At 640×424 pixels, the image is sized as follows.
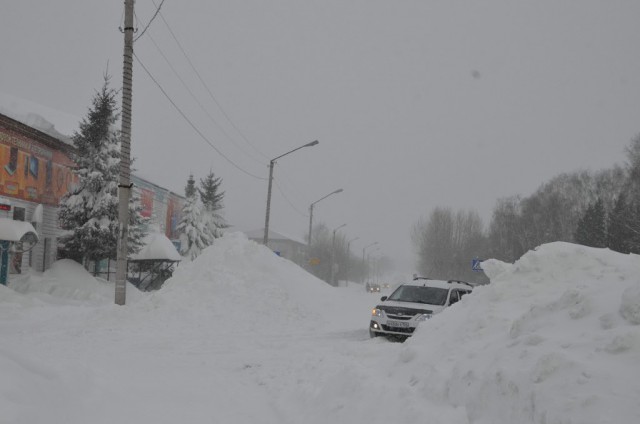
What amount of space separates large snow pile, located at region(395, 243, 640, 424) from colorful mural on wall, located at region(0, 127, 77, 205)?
2067cm

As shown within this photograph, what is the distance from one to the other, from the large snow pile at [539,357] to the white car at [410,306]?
3635 mm

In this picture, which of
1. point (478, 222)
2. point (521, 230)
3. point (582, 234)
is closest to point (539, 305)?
point (582, 234)

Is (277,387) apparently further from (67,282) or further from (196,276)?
(67,282)

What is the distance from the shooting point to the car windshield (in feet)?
47.7

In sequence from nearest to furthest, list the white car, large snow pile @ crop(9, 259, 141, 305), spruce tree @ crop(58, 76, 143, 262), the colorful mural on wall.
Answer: the white car → the colorful mural on wall → large snow pile @ crop(9, 259, 141, 305) → spruce tree @ crop(58, 76, 143, 262)

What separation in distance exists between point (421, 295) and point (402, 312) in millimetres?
1560

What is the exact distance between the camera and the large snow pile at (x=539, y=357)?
4.59 m

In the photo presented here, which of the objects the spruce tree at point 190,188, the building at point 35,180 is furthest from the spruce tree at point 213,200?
the building at point 35,180

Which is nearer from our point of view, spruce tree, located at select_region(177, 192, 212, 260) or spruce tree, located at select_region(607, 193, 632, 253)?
spruce tree, located at select_region(177, 192, 212, 260)

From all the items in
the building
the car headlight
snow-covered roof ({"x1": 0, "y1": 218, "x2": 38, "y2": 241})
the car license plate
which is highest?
the building

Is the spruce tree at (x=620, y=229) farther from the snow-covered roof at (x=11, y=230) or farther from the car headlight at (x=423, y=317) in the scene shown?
the snow-covered roof at (x=11, y=230)

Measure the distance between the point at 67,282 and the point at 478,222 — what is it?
74394 mm

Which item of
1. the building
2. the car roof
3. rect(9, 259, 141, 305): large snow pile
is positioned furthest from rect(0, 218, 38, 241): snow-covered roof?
the car roof

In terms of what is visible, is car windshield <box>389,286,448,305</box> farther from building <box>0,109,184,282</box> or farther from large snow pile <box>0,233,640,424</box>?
building <box>0,109,184,282</box>
